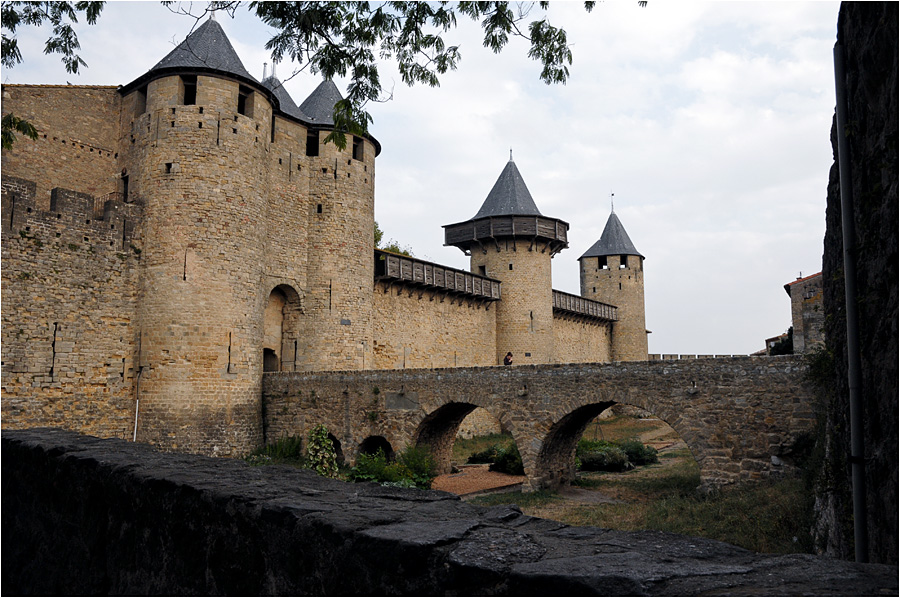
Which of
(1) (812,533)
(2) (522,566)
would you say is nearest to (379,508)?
(2) (522,566)

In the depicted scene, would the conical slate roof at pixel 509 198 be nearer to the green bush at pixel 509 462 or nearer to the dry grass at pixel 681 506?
the green bush at pixel 509 462

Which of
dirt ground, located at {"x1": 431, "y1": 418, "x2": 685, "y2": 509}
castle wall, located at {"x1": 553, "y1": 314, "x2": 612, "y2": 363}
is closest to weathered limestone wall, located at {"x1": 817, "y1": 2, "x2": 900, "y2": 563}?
dirt ground, located at {"x1": 431, "y1": 418, "x2": 685, "y2": 509}

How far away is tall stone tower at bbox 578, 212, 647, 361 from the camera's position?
126 ft

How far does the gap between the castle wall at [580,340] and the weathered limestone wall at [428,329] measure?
17.1ft

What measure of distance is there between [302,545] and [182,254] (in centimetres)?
1609

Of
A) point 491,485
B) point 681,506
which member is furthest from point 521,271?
point 681,506

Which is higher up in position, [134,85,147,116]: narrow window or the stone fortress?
[134,85,147,116]: narrow window

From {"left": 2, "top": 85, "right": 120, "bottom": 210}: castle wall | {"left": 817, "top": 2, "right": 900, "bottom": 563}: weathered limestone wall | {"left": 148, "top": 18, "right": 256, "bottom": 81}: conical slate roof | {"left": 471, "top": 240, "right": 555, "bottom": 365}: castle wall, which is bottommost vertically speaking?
{"left": 817, "top": 2, "right": 900, "bottom": 563}: weathered limestone wall

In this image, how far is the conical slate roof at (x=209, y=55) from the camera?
58.6ft

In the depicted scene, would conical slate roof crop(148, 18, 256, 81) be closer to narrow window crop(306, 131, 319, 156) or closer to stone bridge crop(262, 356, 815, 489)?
narrow window crop(306, 131, 319, 156)

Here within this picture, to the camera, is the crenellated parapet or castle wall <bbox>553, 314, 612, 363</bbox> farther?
castle wall <bbox>553, 314, 612, 363</bbox>

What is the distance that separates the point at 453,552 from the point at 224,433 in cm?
1663

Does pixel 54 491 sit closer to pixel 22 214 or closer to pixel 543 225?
pixel 22 214

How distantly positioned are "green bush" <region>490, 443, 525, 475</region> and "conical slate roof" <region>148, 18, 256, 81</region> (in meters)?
12.9
